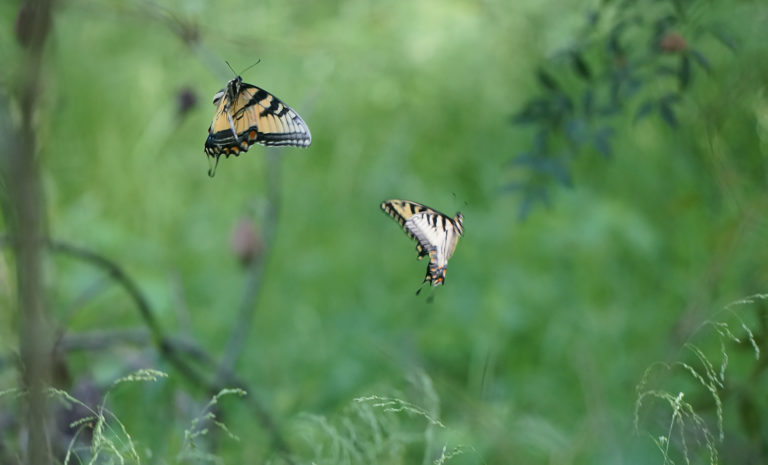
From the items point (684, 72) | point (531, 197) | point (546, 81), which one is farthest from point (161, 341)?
point (684, 72)

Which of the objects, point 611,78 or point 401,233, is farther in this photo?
point 401,233

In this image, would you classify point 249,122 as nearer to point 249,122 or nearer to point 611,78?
point 249,122

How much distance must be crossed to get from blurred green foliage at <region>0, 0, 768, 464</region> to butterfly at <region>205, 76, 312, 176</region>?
58 cm

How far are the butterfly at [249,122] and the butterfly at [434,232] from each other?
0.10 metres

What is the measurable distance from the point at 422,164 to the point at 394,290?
58 cm

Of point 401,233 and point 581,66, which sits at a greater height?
point 401,233

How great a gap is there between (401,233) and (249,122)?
1920 mm

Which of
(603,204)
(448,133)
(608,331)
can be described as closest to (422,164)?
(448,133)

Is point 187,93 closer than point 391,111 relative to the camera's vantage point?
Yes

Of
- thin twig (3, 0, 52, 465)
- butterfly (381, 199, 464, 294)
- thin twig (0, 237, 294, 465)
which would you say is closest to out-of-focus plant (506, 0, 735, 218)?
thin twig (0, 237, 294, 465)

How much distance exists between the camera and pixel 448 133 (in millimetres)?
3014

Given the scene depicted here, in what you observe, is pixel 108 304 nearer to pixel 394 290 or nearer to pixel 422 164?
pixel 394 290

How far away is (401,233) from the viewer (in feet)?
8.59

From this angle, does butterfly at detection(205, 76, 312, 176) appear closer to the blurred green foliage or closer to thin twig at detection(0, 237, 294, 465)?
thin twig at detection(0, 237, 294, 465)
